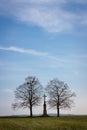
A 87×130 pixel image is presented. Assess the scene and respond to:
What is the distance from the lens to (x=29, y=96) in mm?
78438

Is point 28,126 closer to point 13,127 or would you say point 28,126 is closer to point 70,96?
point 13,127

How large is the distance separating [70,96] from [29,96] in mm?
11581

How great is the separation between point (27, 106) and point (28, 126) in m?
36.8

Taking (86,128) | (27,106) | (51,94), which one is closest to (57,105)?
(51,94)

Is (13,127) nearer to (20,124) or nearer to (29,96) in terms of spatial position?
(20,124)

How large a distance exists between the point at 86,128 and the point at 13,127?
1125cm

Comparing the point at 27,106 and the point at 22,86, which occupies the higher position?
the point at 22,86

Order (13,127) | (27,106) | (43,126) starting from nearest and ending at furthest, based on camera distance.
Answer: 1. (13,127)
2. (43,126)
3. (27,106)

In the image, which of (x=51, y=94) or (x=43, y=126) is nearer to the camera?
(x=43, y=126)

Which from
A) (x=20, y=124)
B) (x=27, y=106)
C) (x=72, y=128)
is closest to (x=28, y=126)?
(x=20, y=124)

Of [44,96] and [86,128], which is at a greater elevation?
[44,96]

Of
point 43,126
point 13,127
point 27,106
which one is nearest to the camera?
point 13,127

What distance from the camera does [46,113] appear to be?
262ft

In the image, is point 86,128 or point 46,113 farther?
point 46,113
